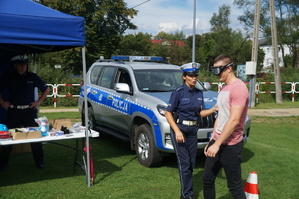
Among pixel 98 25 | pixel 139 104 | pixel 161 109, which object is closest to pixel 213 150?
pixel 161 109

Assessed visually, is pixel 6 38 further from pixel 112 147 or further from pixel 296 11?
pixel 296 11

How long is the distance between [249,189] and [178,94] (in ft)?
4.73

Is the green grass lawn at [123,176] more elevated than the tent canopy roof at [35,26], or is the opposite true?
the tent canopy roof at [35,26]

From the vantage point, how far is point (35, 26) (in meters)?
4.91

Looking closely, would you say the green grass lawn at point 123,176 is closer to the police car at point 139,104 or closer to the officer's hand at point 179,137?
the police car at point 139,104

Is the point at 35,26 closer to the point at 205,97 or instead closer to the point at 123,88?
the point at 123,88

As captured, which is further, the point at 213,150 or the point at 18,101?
the point at 18,101

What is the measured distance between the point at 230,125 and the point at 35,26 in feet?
9.67

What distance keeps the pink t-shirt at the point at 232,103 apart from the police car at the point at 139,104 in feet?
7.24

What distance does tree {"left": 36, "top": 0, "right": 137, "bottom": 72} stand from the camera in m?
37.6

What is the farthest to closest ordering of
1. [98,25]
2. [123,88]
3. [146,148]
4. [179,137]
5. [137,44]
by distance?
1. [137,44]
2. [98,25]
3. [123,88]
4. [146,148]
5. [179,137]

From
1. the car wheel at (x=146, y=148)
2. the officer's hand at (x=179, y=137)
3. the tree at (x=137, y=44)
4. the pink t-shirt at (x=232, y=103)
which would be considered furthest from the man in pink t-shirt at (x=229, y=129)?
the tree at (x=137, y=44)

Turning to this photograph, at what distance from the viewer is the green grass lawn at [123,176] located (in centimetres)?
521

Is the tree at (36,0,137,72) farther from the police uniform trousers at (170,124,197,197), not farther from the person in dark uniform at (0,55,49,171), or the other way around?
the police uniform trousers at (170,124,197,197)
